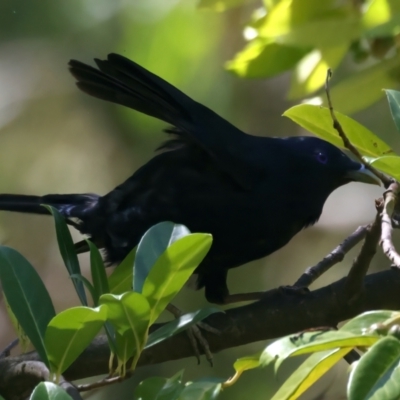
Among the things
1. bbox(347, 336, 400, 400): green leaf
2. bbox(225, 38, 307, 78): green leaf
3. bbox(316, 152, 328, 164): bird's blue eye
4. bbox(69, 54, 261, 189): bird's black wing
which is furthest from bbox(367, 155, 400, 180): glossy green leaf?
bbox(316, 152, 328, 164): bird's blue eye

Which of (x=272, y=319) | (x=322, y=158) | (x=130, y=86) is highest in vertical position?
(x=130, y=86)

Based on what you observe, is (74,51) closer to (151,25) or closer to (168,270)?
(151,25)

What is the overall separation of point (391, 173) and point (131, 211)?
1390 mm

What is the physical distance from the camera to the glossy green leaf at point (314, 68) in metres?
1.93

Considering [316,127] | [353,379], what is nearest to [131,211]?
[316,127]

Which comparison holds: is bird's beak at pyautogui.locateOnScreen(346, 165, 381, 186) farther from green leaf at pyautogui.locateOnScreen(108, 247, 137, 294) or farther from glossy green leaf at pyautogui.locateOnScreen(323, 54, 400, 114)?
green leaf at pyautogui.locateOnScreen(108, 247, 137, 294)

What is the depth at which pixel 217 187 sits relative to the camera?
2311mm

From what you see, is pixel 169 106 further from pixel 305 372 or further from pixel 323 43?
pixel 305 372

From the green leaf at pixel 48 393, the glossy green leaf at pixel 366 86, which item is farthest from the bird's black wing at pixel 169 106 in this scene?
the green leaf at pixel 48 393

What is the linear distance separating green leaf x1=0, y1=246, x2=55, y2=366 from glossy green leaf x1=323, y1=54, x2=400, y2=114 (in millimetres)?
907

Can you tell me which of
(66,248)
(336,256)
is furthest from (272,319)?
(66,248)

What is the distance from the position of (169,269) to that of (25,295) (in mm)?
307

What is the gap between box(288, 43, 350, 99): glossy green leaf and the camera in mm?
1928

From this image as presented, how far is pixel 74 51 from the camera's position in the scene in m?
4.19
